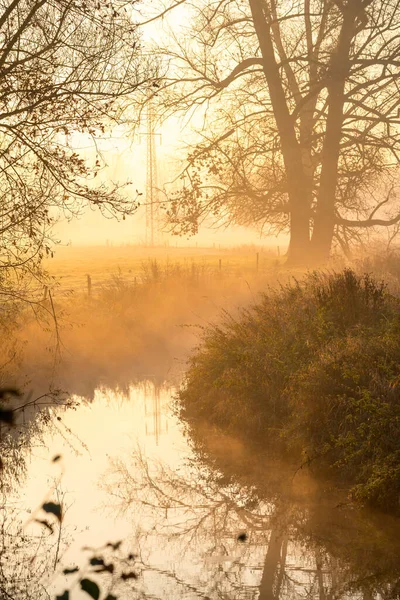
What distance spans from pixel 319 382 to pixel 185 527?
288 centimetres

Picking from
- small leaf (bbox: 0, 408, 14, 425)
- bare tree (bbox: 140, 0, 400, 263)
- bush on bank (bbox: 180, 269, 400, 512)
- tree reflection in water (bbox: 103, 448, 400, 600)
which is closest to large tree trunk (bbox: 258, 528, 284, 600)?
tree reflection in water (bbox: 103, 448, 400, 600)

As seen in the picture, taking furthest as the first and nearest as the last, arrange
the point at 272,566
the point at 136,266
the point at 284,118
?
the point at 136,266 < the point at 284,118 < the point at 272,566

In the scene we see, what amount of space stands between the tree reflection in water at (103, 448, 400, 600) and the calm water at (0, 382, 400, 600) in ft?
0.04

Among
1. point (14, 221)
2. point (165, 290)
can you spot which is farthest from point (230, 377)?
point (165, 290)

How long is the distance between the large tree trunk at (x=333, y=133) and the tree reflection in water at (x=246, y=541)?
52.2 ft

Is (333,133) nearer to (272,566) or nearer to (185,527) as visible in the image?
(185,527)

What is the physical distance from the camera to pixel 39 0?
10.2 m

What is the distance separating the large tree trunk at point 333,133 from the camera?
2280 centimetres

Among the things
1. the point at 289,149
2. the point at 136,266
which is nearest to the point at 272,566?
the point at 289,149

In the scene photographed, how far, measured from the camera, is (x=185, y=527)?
27.6 feet

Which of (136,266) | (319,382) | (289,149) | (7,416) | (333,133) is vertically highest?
(333,133)

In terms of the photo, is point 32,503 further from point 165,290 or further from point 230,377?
point 165,290

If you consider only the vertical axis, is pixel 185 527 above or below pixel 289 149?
below

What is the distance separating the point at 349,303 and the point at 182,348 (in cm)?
667
